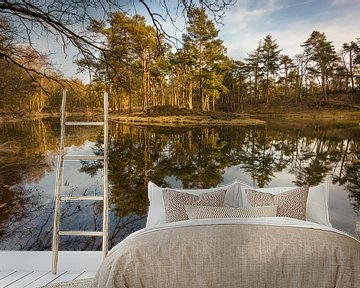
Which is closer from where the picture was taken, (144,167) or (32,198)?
(32,198)

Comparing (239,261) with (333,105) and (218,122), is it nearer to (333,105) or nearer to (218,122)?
(218,122)

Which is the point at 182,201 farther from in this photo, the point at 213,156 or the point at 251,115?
the point at 251,115

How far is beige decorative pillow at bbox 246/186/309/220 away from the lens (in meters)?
3.27

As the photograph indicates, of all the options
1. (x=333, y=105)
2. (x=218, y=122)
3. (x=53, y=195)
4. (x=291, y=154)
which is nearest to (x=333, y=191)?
(x=291, y=154)

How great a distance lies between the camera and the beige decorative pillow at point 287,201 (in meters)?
3.27

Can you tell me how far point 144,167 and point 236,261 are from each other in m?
2.22

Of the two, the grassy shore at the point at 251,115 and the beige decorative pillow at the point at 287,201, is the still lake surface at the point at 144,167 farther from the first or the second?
the beige decorative pillow at the point at 287,201

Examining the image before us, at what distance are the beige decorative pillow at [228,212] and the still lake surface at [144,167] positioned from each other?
4.02 ft

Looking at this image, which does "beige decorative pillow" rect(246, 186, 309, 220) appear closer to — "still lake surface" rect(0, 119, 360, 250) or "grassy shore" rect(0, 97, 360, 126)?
"still lake surface" rect(0, 119, 360, 250)

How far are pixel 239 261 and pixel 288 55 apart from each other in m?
2.93

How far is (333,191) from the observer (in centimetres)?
429

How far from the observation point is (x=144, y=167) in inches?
177

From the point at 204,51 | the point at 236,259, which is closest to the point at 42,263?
the point at 236,259

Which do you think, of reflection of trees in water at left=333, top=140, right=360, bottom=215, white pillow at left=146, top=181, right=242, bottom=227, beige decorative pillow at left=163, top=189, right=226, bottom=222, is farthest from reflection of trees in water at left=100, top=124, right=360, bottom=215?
beige decorative pillow at left=163, top=189, right=226, bottom=222
